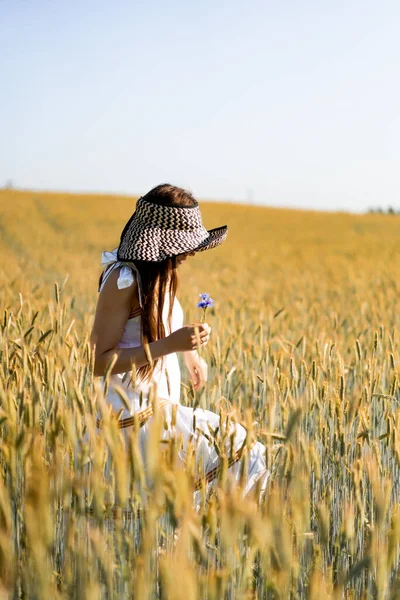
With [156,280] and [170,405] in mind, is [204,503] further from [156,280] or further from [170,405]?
[156,280]

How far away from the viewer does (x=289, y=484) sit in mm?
1198

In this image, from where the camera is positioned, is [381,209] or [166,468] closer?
[166,468]

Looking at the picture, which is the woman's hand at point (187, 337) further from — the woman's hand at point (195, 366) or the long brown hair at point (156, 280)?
the woman's hand at point (195, 366)

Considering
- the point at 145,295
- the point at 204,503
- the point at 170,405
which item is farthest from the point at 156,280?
the point at 204,503

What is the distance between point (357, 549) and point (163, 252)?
31.9 inches

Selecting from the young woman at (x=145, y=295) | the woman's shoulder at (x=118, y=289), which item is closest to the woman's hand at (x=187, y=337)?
the young woman at (x=145, y=295)

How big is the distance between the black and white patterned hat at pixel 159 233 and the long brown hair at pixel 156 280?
0.02 m

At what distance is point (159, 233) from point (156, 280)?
12 centimetres

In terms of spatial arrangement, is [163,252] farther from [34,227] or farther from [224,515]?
[34,227]

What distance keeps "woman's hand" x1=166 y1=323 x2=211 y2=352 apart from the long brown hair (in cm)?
16

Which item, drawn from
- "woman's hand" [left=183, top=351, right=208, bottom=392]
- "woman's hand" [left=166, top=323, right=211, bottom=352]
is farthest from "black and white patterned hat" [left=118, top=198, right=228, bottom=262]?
"woman's hand" [left=183, top=351, right=208, bottom=392]

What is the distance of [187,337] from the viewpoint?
1.61m

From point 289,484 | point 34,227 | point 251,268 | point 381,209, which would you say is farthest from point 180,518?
Result: point 381,209

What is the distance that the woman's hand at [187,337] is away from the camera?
5.25 ft
